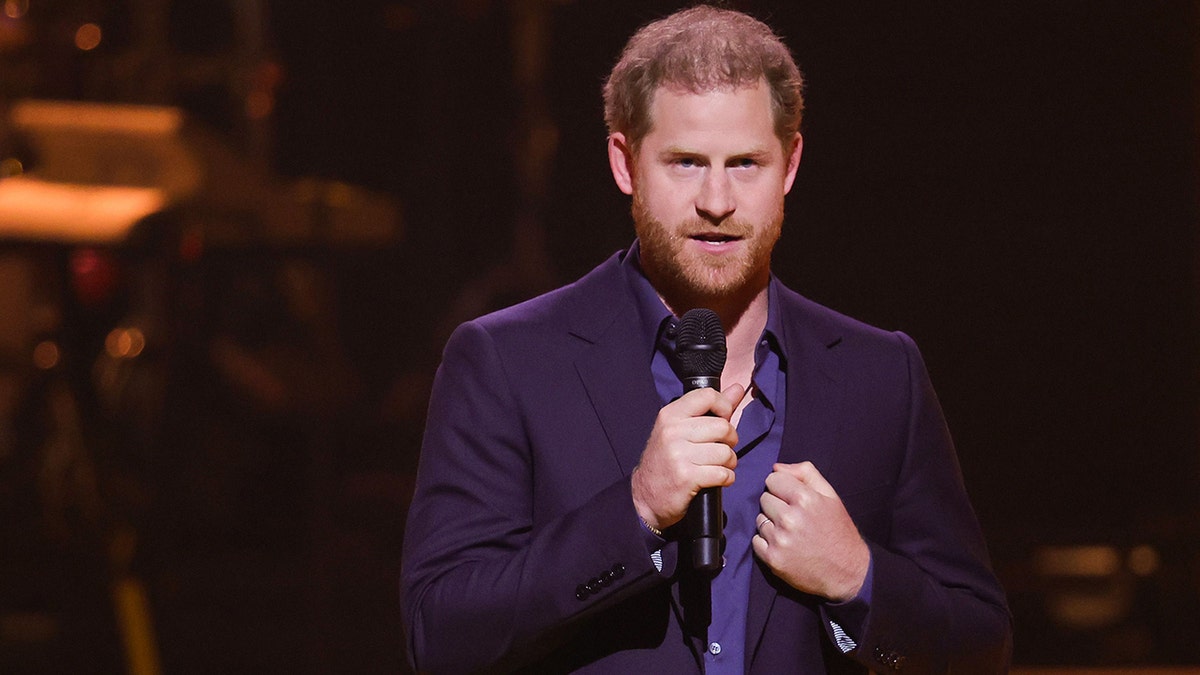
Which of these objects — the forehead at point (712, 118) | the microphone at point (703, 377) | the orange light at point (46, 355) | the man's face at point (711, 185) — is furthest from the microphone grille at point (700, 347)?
the orange light at point (46, 355)

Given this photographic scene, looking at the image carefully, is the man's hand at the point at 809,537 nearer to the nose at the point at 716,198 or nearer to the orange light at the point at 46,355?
the nose at the point at 716,198

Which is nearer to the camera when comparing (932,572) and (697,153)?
(697,153)

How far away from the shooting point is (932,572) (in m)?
1.61

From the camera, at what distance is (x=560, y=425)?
1.52 meters

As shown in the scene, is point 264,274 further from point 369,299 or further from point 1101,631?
point 1101,631

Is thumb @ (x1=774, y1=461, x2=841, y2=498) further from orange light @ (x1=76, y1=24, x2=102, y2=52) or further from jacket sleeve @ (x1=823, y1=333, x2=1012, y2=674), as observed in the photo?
orange light @ (x1=76, y1=24, x2=102, y2=52)

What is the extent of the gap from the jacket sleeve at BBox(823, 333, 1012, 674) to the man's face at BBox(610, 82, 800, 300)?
340 mm

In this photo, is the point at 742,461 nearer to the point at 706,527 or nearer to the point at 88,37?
the point at 706,527

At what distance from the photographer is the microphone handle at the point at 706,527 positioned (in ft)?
4.30

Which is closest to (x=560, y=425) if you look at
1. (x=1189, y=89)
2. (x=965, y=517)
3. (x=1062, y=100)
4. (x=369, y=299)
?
(x=965, y=517)

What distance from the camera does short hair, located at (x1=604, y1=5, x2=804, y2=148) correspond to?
1.53 m

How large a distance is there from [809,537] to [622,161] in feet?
1.87

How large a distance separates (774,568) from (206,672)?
9.24 ft

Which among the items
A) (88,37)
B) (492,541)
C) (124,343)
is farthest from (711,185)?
(88,37)
